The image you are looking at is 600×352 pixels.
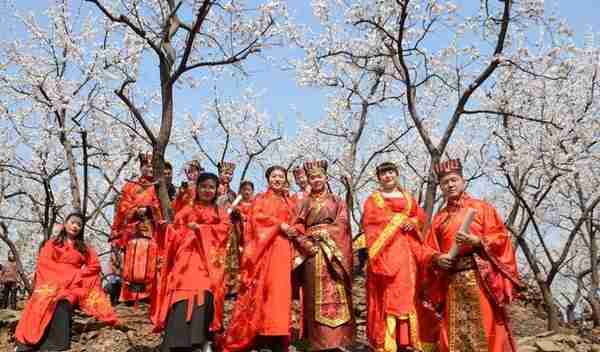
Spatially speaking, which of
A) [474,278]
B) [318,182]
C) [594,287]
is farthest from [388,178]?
[594,287]

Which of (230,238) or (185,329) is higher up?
(230,238)

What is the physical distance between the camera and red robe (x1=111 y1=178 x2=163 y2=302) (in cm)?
880

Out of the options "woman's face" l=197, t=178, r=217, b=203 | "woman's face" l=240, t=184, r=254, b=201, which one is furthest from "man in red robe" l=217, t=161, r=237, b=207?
"woman's face" l=197, t=178, r=217, b=203

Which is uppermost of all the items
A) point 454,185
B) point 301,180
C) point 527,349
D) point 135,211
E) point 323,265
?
point 301,180

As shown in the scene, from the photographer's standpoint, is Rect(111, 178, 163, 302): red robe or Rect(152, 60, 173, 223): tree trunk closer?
Rect(152, 60, 173, 223): tree trunk

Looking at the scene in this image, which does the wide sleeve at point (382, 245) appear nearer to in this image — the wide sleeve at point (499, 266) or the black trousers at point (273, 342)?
the wide sleeve at point (499, 266)

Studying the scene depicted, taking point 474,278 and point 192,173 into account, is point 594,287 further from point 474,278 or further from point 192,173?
point 192,173

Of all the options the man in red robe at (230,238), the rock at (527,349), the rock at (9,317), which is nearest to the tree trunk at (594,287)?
the rock at (527,349)

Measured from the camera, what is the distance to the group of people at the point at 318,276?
212 inches

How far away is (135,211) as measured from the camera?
8836 millimetres

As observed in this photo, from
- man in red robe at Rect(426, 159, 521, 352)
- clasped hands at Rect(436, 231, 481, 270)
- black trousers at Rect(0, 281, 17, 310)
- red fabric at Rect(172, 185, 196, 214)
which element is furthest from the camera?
black trousers at Rect(0, 281, 17, 310)

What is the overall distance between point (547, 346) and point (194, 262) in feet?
16.1

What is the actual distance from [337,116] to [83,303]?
16622 mm

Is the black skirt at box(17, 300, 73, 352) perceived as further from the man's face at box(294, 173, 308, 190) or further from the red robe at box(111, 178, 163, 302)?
the man's face at box(294, 173, 308, 190)
